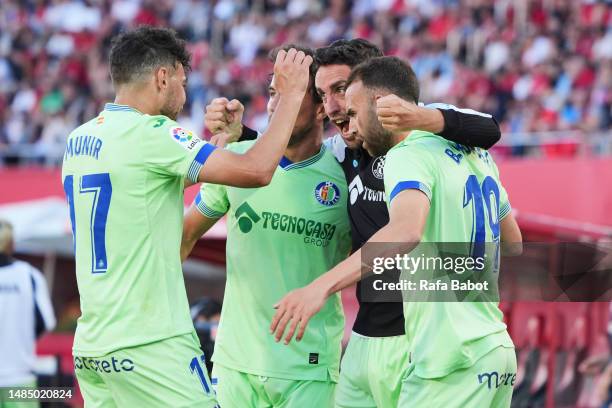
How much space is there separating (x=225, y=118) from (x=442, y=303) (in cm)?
181

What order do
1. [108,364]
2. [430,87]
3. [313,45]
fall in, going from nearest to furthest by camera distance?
[108,364]
[430,87]
[313,45]

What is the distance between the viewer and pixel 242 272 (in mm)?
6379

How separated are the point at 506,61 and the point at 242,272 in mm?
15225

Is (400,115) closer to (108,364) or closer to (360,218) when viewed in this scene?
(360,218)

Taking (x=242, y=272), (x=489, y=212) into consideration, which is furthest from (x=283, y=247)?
(x=489, y=212)

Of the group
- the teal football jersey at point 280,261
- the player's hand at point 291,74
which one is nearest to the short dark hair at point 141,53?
the player's hand at point 291,74

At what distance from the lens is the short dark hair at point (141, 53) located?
556 cm

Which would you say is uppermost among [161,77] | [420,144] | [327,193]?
[161,77]

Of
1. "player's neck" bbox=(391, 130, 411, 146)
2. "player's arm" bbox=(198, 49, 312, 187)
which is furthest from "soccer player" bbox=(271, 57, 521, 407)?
"player's arm" bbox=(198, 49, 312, 187)

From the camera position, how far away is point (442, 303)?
5203mm

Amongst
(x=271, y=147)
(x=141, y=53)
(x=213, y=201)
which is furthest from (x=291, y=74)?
(x=213, y=201)

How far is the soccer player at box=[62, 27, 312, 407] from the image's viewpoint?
206 inches

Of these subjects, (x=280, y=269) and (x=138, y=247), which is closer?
(x=138, y=247)

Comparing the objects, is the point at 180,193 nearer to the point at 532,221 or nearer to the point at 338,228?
the point at 338,228
